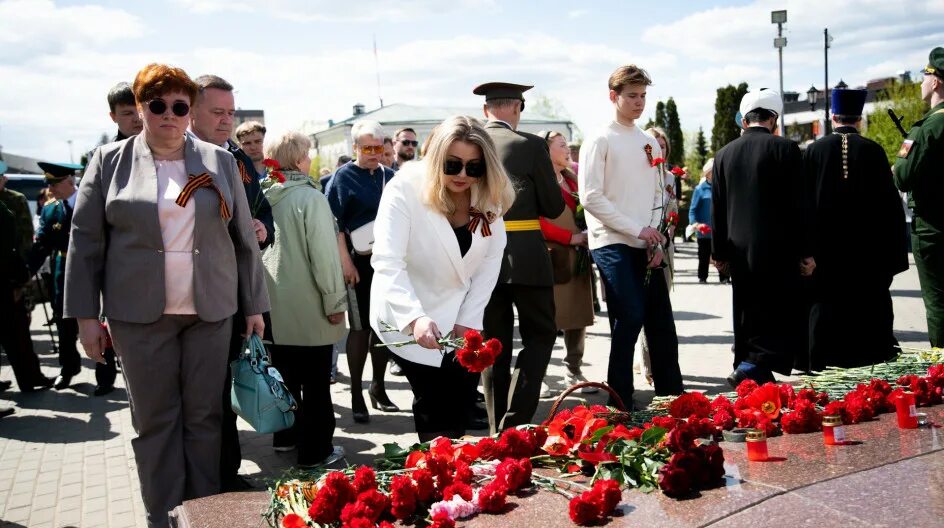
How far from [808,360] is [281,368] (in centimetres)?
397

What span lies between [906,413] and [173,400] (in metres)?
3.14

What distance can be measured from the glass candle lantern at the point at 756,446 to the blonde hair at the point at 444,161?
157 centimetres

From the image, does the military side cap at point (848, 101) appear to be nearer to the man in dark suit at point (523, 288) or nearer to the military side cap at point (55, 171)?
the man in dark suit at point (523, 288)

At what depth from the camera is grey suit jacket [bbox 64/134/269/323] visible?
12.6 ft

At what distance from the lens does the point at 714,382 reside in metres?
7.45

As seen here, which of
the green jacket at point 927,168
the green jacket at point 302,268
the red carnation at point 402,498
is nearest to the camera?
the red carnation at point 402,498

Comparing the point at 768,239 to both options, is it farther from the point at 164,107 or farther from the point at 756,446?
the point at 164,107

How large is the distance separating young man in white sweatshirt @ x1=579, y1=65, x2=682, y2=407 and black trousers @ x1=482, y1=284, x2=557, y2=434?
29.4 inches

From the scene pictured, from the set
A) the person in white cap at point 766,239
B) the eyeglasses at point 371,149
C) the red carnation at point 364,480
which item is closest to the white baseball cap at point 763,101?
the person in white cap at point 766,239

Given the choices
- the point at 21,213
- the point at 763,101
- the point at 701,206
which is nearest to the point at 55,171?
the point at 21,213

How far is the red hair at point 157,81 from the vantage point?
3.92 metres

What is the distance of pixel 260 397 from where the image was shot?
4023mm

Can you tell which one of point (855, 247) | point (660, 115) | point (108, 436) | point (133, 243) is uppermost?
point (660, 115)

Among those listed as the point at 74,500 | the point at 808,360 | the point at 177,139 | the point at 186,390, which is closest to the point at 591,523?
the point at 186,390
